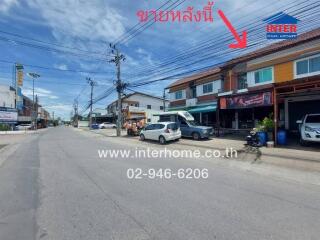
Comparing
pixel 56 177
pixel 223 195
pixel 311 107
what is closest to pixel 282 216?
pixel 223 195

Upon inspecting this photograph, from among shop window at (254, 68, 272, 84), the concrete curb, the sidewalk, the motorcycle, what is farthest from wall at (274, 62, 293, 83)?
the concrete curb

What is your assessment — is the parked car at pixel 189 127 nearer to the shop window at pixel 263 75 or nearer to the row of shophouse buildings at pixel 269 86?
the row of shophouse buildings at pixel 269 86

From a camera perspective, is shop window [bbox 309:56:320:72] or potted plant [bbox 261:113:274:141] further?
shop window [bbox 309:56:320:72]

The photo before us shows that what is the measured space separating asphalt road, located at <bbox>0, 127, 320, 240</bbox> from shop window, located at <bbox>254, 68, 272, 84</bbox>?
1508 cm

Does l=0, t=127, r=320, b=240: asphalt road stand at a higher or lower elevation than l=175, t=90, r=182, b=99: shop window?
lower

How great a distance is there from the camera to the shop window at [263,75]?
2091cm

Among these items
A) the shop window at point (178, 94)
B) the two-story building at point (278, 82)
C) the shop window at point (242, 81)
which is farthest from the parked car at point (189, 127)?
the shop window at point (178, 94)

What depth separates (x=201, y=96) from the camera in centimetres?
2862

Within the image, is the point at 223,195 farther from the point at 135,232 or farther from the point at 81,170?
the point at 81,170

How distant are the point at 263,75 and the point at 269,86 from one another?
2.11 metres

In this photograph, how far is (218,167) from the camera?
968 centimetres

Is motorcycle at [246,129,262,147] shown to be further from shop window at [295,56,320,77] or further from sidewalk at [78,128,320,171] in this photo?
shop window at [295,56,320,77]

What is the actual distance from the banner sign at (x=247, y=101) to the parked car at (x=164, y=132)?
4288mm

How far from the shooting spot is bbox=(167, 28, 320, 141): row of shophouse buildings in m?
15.7
